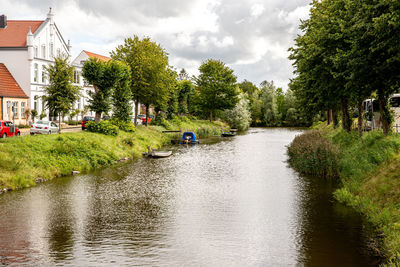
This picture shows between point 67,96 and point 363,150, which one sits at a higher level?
point 67,96

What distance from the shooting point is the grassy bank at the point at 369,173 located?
1137cm

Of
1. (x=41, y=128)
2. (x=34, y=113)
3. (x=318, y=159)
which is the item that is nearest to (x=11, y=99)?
(x=34, y=113)

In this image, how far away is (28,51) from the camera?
140 ft

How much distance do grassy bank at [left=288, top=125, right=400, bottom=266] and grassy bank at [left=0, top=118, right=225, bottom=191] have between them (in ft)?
47.5

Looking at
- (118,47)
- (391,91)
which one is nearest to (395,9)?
(391,91)

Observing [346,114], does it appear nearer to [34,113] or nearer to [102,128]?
[102,128]

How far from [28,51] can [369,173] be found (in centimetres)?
4076

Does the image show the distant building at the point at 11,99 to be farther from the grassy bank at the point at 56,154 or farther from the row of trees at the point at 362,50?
the row of trees at the point at 362,50

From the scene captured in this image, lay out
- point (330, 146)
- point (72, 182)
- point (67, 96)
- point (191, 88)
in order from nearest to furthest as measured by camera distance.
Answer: point (72, 182), point (330, 146), point (67, 96), point (191, 88)

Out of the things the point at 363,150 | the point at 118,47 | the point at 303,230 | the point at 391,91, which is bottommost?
the point at 303,230

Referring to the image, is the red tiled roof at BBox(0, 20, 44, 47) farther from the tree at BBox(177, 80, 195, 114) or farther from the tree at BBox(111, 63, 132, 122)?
the tree at BBox(177, 80, 195, 114)

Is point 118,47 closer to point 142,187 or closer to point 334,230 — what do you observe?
point 142,187

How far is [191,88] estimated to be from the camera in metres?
67.1

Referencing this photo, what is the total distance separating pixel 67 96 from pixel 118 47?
46.2 feet
